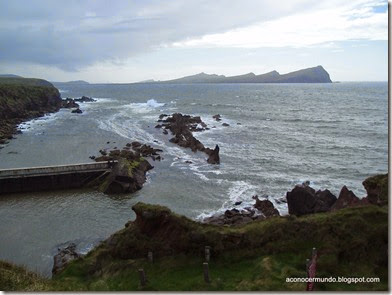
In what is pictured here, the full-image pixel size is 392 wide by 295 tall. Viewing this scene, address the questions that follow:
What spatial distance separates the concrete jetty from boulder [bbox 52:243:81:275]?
15.8 meters

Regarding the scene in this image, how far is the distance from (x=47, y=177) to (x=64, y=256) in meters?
18.4

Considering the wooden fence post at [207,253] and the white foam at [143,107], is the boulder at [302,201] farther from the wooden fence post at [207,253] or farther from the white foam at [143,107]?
the white foam at [143,107]

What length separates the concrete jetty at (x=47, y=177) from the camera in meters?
40.2

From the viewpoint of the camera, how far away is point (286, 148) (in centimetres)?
5956

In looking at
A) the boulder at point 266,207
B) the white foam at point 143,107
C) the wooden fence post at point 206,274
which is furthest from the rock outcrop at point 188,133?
the wooden fence post at point 206,274

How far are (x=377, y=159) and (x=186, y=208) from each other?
30.0m

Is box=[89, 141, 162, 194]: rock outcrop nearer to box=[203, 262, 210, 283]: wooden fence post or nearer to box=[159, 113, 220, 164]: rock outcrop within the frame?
box=[159, 113, 220, 164]: rock outcrop

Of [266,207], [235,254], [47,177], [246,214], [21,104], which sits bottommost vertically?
[246,214]

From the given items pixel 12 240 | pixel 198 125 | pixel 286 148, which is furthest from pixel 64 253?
pixel 198 125

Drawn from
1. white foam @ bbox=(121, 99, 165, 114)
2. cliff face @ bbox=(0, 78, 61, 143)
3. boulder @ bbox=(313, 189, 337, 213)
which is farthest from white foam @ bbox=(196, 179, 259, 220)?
white foam @ bbox=(121, 99, 165, 114)

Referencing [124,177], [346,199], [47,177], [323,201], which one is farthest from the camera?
[47,177]

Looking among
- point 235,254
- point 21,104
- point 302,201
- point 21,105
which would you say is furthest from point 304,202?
point 21,104

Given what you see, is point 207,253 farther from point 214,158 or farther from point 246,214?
point 214,158

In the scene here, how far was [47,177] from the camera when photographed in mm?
41344
